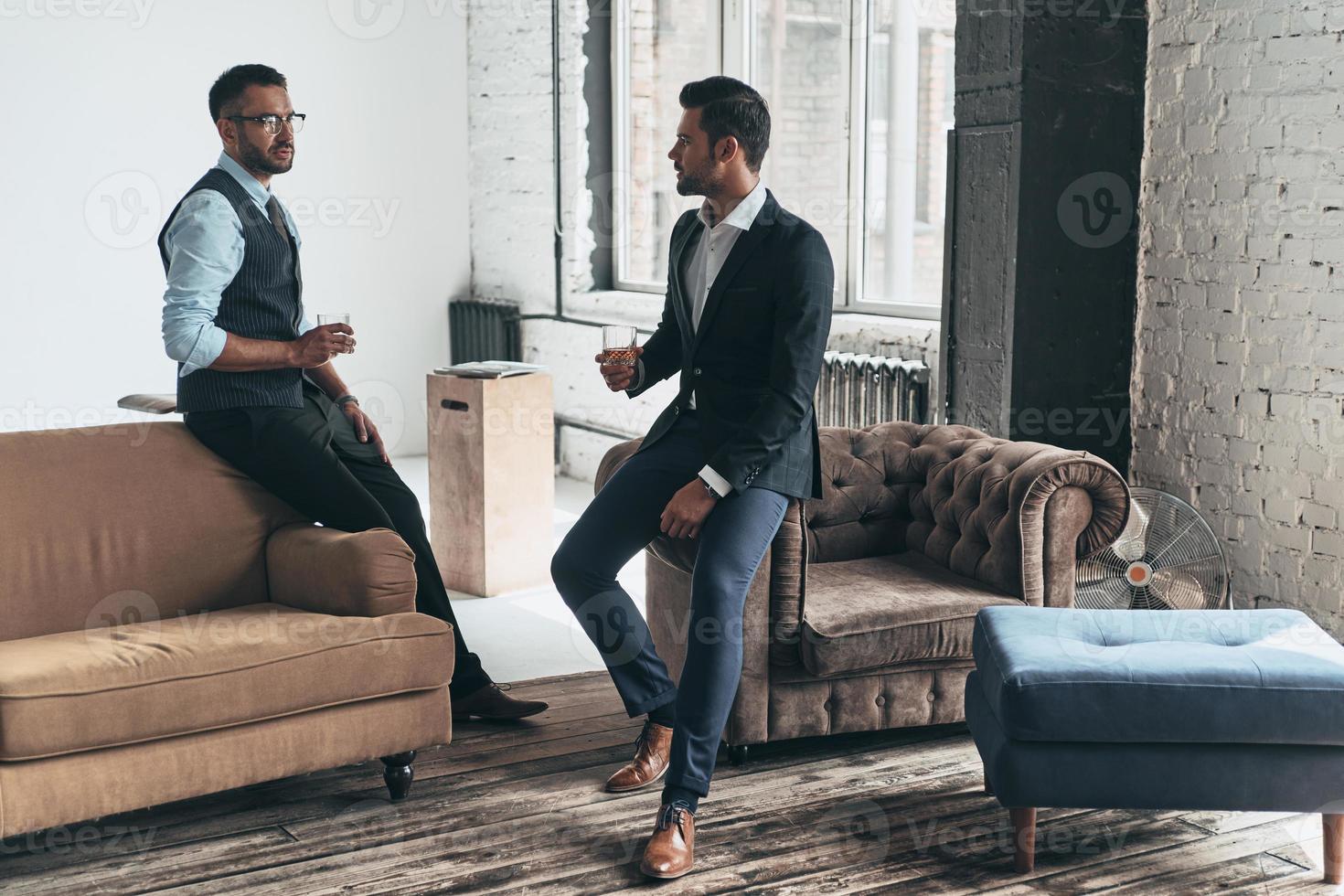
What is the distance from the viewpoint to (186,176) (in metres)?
7.28

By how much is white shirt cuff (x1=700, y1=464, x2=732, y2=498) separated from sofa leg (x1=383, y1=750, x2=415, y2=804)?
3.05ft

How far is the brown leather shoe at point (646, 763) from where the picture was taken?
3258 mm

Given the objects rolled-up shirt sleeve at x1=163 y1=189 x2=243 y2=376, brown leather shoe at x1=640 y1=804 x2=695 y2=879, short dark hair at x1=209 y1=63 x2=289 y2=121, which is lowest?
brown leather shoe at x1=640 y1=804 x2=695 y2=879

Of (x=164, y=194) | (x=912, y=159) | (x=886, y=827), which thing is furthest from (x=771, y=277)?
(x=164, y=194)

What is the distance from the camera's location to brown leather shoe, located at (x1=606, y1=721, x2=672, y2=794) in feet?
10.7

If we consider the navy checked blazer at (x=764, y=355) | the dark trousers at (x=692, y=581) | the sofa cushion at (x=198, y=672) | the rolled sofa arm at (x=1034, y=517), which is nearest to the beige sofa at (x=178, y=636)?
the sofa cushion at (x=198, y=672)

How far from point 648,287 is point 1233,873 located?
17.3 ft

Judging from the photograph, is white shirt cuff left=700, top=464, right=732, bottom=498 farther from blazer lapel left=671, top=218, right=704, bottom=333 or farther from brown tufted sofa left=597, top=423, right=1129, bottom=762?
blazer lapel left=671, top=218, right=704, bottom=333

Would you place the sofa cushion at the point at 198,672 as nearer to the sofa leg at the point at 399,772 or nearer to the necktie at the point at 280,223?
the sofa leg at the point at 399,772

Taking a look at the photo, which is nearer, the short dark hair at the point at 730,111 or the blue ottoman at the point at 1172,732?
the blue ottoman at the point at 1172,732

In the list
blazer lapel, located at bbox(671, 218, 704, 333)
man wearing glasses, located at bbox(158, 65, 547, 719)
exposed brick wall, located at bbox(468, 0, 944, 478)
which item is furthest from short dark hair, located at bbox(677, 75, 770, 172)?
exposed brick wall, located at bbox(468, 0, 944, 478)

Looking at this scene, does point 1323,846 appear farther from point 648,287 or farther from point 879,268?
point 648,287

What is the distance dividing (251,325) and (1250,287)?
114 inches

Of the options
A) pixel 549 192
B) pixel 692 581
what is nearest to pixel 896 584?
pixel 692 581
